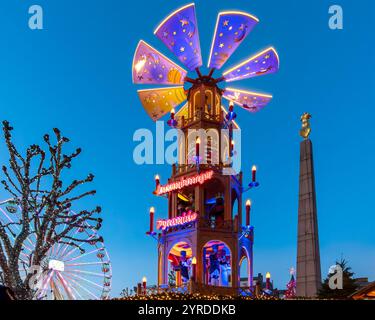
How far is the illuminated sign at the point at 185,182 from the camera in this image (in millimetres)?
39156

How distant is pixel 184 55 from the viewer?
4219cm

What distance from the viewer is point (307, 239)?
104 ft

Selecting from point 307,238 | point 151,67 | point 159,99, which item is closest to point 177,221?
point 307,238

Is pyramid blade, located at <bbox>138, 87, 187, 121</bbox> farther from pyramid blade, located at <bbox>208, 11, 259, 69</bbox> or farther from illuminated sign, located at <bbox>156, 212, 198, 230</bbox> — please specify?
illuminated sign, located at <bbox>156, 212, 198, 230</bbox>

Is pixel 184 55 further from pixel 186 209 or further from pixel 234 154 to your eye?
pixel 186 209

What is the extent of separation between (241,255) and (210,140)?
8.17 metres

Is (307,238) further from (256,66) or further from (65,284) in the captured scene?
(65,284)

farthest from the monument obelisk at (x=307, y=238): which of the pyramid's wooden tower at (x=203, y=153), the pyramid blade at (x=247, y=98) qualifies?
the pyramid blade at (x=247, y=98)

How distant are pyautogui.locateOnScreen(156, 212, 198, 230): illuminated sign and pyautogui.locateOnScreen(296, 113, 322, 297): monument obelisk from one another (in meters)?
7.91

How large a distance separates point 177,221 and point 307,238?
10.0 meters

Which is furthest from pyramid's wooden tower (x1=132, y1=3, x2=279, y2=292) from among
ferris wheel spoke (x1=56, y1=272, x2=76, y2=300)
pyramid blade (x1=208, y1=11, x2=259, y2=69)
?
ferris wheel spoke (x1=56, y1=272, x2=76, y2=300)

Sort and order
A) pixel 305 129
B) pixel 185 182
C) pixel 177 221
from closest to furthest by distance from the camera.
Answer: pixel 305 129, pixel 177 221, pixel 185 182
